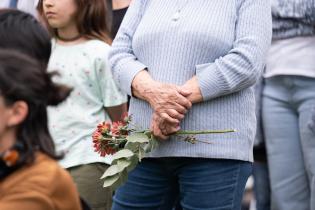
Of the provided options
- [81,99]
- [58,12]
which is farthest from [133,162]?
[58,12]

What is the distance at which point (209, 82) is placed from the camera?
371 centimetres

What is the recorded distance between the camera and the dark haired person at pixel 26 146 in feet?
8.75

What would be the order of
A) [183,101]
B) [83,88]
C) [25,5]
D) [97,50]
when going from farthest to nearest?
[25,5], [97,50], [83,88], [183,101]

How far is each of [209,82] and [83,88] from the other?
1.14 metres

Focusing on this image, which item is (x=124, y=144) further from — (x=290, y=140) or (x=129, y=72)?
(x=290, y=140)

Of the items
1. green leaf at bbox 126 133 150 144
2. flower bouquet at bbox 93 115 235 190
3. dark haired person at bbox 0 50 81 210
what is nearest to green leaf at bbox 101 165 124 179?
flower bouquet at bbox 93 115 235 190

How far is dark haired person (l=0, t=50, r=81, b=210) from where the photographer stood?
2.67 meters

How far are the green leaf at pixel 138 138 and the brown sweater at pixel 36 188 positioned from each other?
1.01 m

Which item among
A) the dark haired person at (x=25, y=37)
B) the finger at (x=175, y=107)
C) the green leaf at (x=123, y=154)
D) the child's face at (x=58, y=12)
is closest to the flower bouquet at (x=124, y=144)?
the green leaf at (x=123, y=154)

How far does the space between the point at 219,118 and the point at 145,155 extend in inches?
14.5

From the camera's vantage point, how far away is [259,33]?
382cm

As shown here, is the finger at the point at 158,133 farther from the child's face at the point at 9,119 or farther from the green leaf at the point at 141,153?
the child's face at the point at 9,119

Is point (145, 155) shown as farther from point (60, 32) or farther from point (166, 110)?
point (60, 32)

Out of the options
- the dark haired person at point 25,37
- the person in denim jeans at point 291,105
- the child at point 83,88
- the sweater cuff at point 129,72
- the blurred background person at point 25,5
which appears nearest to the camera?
the dark haired person at point 25,37
